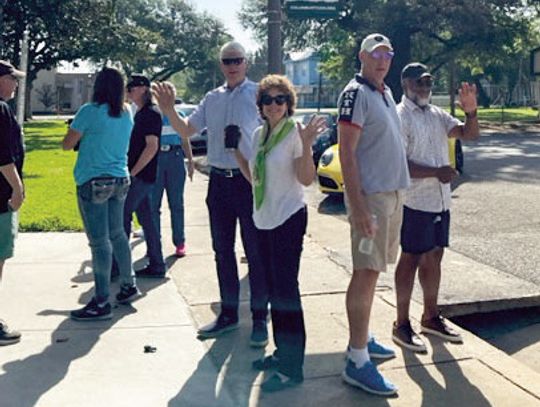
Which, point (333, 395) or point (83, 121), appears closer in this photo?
point (333, 395)

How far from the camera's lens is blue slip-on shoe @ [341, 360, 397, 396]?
3.92 metres

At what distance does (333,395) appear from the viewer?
3951mm

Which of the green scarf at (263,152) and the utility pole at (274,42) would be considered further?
the utility pole at (274,42)

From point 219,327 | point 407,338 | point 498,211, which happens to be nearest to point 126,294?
point 219,327

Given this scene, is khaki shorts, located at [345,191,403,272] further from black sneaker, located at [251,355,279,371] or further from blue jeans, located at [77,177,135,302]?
blue jeans, located at [77,177,135,302]

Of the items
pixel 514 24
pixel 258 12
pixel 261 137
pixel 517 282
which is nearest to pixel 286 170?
pixel 261 137

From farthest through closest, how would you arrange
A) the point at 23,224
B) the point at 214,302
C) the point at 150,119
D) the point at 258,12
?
the point at 258,12
the point at 23,224
the point at 150,119
the point at 214,302

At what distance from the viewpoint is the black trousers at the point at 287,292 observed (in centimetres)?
409

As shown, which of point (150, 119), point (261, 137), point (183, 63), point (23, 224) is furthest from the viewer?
point (183, 63)

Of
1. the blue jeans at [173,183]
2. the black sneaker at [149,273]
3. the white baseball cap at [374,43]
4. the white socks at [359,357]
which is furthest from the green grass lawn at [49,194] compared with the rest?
the white baseball cap at [374,43]

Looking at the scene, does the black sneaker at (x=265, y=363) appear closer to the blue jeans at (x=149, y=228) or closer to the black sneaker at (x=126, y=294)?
the black sneaker at (x=126, y=294)

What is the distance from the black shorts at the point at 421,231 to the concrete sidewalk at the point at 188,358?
0.64 m

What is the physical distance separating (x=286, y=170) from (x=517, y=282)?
3153 mm

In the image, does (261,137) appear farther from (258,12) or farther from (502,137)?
(258,12)
